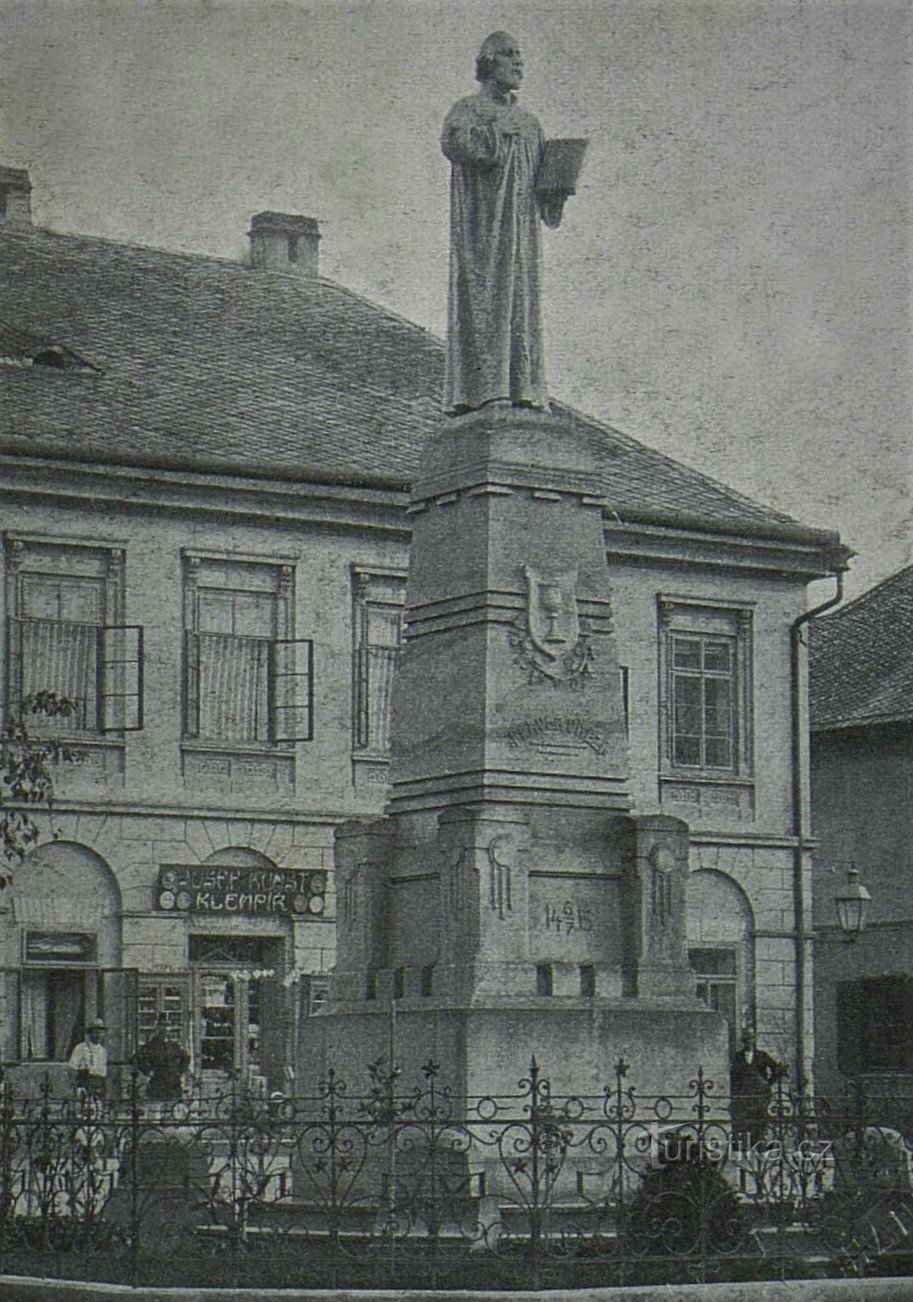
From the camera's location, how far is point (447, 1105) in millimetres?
12383

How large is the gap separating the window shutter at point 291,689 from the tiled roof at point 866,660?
816cm

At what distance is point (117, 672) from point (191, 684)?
30.2 inches

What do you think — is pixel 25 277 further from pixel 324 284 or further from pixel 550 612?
pixel 550 612

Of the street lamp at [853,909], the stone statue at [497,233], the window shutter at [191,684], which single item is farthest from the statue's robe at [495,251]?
the window shutter at [191,684]

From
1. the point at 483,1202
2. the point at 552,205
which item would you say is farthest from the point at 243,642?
the point at 483,1202

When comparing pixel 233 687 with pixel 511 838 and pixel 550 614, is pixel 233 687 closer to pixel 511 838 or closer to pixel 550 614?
pixel 550 614

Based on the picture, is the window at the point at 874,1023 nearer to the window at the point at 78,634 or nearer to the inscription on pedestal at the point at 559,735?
the window at the point at 78,634

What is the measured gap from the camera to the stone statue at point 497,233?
13.8m

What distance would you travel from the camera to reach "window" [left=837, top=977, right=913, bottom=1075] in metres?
Answer: 31.0

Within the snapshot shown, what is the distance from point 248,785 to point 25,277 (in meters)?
6.13

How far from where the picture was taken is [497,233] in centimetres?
1383

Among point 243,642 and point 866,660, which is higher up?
point 866,660

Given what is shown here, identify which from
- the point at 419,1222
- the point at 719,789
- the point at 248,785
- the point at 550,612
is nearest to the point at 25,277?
the point at 248,785

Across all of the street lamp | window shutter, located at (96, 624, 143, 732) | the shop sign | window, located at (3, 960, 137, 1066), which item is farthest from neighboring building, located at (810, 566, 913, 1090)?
window shutter, located at (96, 624, 143, 732)
